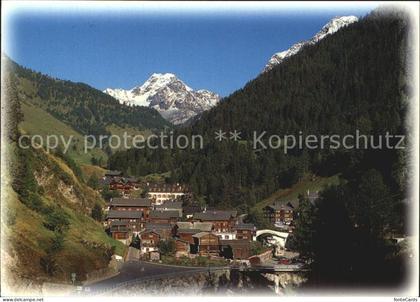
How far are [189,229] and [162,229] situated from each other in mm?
5818

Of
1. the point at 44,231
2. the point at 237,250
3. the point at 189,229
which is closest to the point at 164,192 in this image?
the point at 189,229

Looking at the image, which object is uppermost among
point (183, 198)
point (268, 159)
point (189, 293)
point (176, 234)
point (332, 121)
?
point (332, 121)

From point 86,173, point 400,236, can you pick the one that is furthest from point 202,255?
point 86,173

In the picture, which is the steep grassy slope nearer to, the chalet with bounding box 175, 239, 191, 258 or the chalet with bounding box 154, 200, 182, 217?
the chalet with bounding box 175, 239, 191, 258

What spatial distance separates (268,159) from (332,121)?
3550cm

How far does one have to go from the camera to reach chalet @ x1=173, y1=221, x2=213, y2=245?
10265 cm

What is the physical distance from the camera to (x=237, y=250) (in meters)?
92.1

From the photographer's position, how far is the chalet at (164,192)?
504 ft

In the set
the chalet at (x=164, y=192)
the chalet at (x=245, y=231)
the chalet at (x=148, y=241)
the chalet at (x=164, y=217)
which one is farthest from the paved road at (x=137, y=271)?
the chalet at (x=164, y=192)

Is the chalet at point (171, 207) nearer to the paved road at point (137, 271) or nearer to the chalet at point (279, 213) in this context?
the chalet at point (279, 213)

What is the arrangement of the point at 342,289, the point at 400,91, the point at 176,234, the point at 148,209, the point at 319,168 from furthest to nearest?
the point at 400,91 < the point at 319,168 < the point at 148,209 < the point at 176,234 < the point at 342,289

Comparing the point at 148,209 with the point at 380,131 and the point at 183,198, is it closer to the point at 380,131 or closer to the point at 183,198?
the point at 183,198

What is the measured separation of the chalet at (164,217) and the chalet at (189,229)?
473 centimetres

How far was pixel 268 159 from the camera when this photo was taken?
16462 cm
